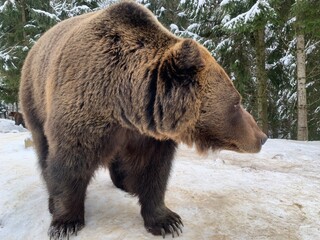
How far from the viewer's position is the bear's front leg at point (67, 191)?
8.45ft

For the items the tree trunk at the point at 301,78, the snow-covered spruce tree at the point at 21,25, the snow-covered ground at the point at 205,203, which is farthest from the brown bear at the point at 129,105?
the snow-covered spruce tree at the point at 21,25

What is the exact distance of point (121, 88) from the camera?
8.09ft

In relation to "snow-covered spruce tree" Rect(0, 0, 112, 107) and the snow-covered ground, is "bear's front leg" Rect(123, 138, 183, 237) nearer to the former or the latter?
the snow-covered ground

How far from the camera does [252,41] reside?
425 inches

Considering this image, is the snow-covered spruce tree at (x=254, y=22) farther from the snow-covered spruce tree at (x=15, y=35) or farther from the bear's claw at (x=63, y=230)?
the snow-covered spruce tree at (x=15, y=35)

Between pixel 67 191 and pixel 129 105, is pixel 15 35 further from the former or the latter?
pixel 129 105

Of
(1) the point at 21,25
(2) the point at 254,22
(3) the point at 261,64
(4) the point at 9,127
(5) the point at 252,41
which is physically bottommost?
(4) the point at 9,127

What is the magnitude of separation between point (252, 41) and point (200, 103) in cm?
894

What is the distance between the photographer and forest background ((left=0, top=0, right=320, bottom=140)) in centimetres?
830

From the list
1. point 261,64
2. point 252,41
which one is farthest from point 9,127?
point 261,64

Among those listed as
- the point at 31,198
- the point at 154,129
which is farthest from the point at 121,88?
the point at 31,198

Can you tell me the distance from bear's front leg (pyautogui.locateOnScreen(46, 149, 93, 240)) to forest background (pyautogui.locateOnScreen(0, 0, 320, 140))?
4.51m

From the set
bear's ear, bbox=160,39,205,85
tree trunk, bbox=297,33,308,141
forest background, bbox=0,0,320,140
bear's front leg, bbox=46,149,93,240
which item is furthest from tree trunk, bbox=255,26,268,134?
bear's front leg, bbox=46,149,93,240

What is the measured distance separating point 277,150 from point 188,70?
12.9 ft
